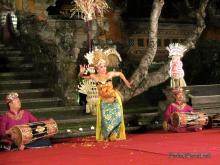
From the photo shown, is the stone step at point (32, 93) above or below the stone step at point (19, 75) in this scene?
below

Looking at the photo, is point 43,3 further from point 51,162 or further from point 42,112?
point 51,162

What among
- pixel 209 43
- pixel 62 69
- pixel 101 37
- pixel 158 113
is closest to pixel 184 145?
pixel 158 113

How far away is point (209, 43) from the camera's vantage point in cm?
1620

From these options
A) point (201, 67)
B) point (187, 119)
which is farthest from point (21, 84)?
point (201, 67)

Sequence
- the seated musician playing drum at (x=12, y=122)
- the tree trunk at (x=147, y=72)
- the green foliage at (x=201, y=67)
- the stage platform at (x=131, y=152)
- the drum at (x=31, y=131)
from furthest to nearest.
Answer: the green foliage at (x=201, y=67)
the tree trunk at (x=147, y=72)
the seated musician playing drum at (x=12, y=122)
the drum at (x=31, y=131)
the stage platform at (x=131, y=152)

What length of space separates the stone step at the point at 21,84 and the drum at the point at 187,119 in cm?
345

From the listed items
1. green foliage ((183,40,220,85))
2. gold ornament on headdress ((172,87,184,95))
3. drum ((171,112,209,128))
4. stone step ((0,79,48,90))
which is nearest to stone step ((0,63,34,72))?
stone step ((0,79,48,90))

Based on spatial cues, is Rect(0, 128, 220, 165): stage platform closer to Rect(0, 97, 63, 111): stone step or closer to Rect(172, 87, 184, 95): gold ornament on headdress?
Rect(172, 87, 184, 95): gold ornament on headdress

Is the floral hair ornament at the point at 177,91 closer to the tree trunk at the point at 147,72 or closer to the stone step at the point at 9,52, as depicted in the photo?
the tree trunk at the point at 147,72

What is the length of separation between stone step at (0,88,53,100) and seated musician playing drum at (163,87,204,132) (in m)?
2.91

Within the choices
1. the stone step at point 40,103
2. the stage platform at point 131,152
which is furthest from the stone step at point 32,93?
the stage platform at point 131,152

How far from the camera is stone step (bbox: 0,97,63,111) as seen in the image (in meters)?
10.2

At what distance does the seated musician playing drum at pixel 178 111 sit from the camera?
9.45 metres

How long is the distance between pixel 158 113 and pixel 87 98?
5.47 feet
